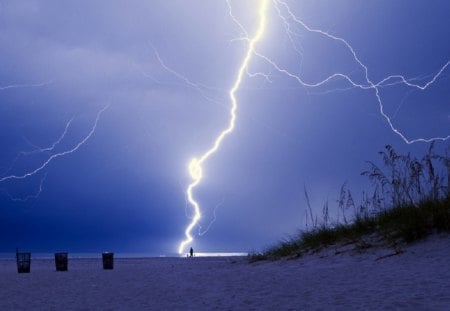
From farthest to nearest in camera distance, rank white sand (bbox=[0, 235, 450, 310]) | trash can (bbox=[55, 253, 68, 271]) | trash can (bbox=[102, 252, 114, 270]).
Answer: trash can (bbox=[102, 252, 114, 270])
trash can (bbox=[55, 253, 68, 271])
white sand (bbox=[0, 235, 450, 310])

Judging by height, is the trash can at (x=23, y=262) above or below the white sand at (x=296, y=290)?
above

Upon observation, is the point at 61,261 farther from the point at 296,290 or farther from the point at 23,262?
the point at 296,290

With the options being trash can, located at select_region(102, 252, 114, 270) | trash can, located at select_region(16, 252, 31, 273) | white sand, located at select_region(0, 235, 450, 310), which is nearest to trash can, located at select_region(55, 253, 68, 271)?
trash can, located at select_region(16, 252, 31, 273)

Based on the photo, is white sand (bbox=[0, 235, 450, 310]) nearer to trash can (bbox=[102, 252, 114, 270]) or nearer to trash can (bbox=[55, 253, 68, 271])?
trash can (bbox=[55, 253, 68, 271])

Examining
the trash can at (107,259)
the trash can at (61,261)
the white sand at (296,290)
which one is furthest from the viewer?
the trash can at (107,259)

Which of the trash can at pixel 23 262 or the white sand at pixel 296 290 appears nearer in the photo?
the white sand at pixel 296 290

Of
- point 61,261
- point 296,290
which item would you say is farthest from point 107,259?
→ point 296,290

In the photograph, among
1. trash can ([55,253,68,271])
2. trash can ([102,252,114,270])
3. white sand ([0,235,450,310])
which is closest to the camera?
white sand ([0,235,450,310])

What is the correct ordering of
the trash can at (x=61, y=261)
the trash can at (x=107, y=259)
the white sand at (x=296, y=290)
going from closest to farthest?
the white sand at (x=296, y=290), the trash can at (x=61, y=261), the trash can at (x=107, y=259)

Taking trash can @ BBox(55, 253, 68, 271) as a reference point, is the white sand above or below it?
below

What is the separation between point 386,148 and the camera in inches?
226

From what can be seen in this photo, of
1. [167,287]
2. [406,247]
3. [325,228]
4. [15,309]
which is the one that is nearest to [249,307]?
[167,287]

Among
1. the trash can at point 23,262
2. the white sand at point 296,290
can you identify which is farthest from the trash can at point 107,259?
the white sand at point 296,290

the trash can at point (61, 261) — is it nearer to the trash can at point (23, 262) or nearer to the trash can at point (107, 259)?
the trash can at point (23, 262)
